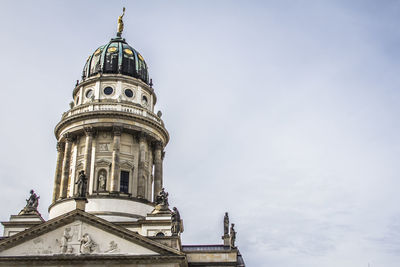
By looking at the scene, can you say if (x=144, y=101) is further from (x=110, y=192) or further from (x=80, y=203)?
(x=80, y=203)

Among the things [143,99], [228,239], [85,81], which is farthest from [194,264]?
[85,81]

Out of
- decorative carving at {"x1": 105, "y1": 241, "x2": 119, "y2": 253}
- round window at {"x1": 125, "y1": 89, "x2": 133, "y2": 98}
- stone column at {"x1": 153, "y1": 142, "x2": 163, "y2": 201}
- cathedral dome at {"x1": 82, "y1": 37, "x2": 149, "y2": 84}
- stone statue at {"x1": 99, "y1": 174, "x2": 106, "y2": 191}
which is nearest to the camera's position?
decorative carving at {"x1": 105, "y1": 241, "x2": 119, "y2": 253}

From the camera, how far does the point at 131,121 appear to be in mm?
49594

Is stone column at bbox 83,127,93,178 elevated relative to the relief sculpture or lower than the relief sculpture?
elevated

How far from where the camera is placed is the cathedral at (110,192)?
37.6m

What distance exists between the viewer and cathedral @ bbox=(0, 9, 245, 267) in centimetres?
3759

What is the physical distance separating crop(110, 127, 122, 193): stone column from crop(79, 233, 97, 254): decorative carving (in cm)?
870

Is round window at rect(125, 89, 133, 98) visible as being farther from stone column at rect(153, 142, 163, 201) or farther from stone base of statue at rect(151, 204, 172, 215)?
stone base of statue at rect(151, 204, 172, 215)

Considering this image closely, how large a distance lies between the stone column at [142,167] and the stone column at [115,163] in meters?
2.10

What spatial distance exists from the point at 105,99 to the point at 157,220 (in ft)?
45.9

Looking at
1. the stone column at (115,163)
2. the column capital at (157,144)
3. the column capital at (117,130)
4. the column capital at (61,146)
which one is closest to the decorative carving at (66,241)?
the stone column at (115,163)

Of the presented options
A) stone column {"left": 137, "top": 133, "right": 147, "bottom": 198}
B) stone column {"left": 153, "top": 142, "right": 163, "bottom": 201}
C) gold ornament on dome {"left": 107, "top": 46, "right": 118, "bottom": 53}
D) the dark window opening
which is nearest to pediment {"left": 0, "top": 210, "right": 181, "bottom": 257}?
stone column {"left": 137, "top": 133, "right": 147, "bottom": 198}

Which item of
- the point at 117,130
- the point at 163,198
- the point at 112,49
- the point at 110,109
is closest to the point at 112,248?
the point at 163,198

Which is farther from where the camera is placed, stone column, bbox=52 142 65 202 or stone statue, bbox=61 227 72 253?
stone column, bbox=52 142 65 202
